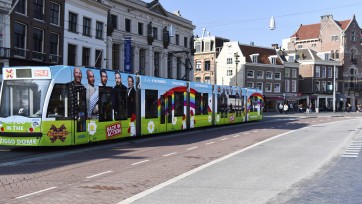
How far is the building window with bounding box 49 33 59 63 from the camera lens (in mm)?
33469

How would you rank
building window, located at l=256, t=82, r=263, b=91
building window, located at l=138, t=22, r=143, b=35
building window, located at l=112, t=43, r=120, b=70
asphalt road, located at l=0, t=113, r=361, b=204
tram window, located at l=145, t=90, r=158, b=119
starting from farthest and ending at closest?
building window, located at l=256, t=82, r=263, b=91
building window, located at l=138, t=22, r=143, b=35
building window, located at l=112, t=43, r=120, b=70
tram window, located at l=145, t=90, r=158, b=119
asphalt road, located at l=0, t=113, r=361, b=204

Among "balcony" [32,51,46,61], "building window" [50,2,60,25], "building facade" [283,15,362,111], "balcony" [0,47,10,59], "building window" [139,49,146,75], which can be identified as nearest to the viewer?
"balcony" [0,47,10,59]

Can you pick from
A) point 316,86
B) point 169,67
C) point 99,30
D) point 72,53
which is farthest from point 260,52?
point 72,53

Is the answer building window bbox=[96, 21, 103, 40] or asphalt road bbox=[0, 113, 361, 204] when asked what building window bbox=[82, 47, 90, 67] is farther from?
asphalt road bbox=[0, 113, 361, 204]

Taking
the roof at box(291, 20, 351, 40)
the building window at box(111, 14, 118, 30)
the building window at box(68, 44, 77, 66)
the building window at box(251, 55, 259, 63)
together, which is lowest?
the building window at box(68, 44, 77, 66)

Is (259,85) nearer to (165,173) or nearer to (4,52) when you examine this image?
(4,52)

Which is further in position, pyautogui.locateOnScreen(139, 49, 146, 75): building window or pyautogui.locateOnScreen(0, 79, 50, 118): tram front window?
pyautogui.locateOnScreen(139, 49, 146, 75): building window

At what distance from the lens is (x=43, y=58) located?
106 ft

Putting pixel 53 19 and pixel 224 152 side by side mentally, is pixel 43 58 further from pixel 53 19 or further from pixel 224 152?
pixel 224 152

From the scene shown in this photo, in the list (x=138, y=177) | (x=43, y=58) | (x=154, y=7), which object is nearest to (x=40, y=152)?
(x=138, y=177)

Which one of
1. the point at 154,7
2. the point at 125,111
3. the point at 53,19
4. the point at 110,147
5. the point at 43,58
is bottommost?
the point at 110,147

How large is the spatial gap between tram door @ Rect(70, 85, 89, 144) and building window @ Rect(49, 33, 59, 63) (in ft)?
66.1

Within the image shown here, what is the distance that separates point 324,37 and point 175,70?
48.7 metres

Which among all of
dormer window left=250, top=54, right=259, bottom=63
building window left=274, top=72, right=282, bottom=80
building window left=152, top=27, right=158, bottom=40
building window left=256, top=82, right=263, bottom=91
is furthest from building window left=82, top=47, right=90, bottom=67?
building window left=274, top=72, right=282, bottom=80
